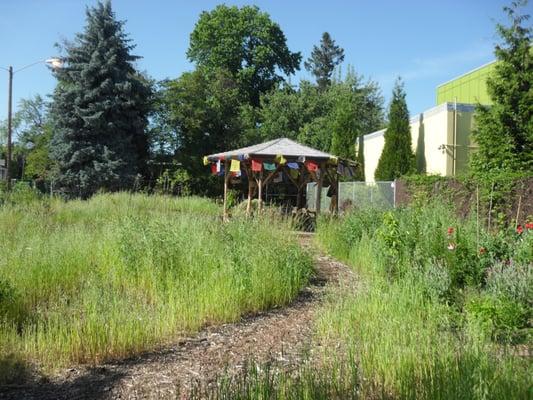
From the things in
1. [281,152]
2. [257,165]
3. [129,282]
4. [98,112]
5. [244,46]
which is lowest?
[129,282]

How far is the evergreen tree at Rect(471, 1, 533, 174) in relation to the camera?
545 inches

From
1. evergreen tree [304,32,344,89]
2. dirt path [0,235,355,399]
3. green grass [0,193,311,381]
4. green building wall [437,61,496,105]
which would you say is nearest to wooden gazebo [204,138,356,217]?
green grass [0,193,311,381]

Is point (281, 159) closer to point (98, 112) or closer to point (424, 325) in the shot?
point (424, 325)

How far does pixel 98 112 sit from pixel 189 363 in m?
24.6

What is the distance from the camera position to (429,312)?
4.04 m

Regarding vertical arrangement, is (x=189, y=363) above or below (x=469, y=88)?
below

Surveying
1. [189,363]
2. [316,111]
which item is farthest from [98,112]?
[189,363]

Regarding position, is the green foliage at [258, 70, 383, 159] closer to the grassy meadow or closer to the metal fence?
the metal fence

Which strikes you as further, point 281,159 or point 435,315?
point 281,159

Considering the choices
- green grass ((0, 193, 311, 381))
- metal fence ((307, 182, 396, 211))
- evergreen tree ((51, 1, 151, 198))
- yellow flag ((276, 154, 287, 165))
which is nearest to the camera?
green grass ((0, 193, 311, 381))

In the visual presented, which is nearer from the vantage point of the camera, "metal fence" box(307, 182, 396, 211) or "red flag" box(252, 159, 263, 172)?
"red flag" box(252, 159, 263, 172)

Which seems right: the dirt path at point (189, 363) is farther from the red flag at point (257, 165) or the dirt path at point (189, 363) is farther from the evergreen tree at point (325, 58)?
the evergreen tree at point (325, 58)

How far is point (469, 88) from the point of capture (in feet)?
72.5

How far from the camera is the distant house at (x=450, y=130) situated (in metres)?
17.8
